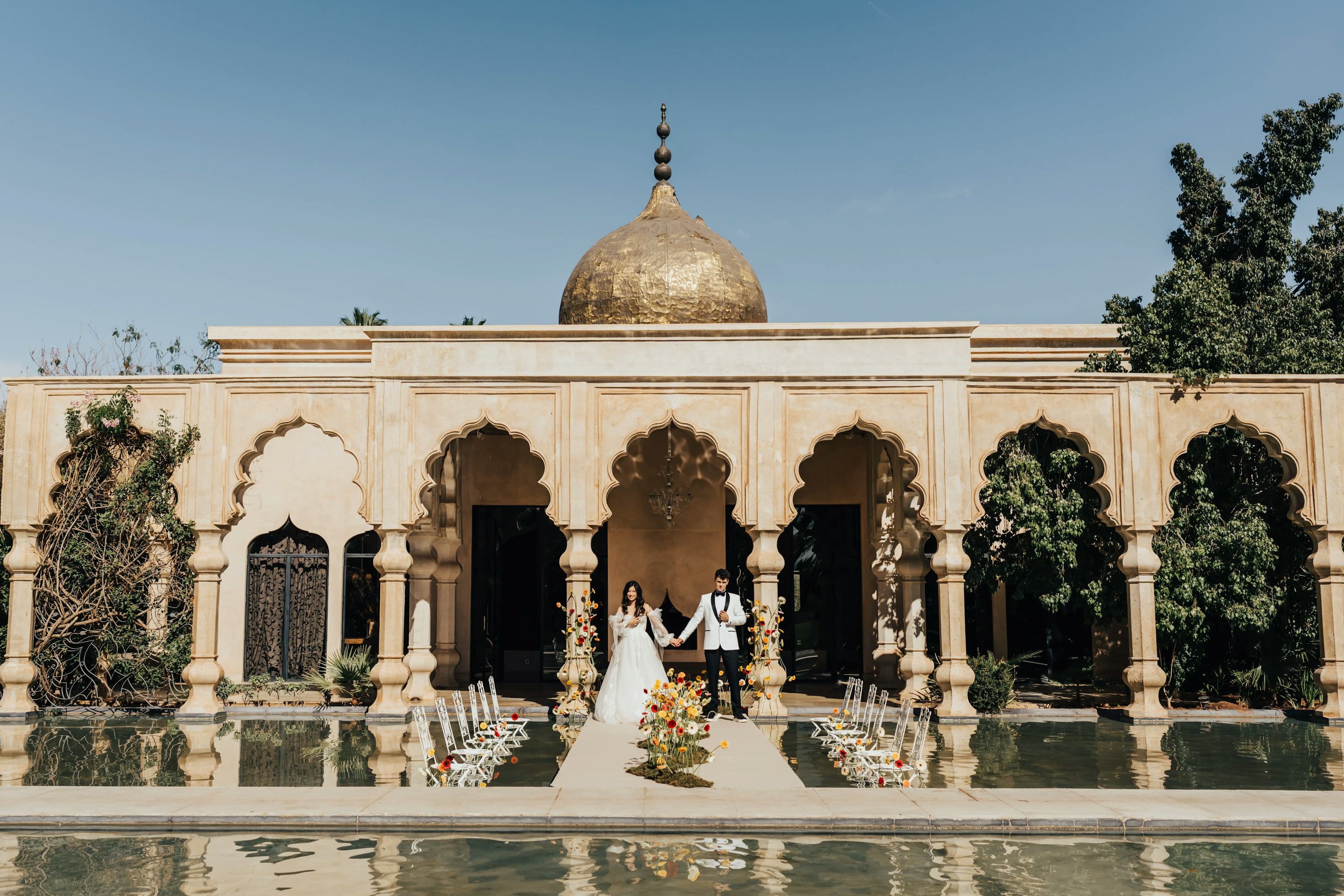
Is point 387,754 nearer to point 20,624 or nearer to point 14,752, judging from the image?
point 14,752

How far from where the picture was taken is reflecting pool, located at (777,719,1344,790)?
31.6 ft

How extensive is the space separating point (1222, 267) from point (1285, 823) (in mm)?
14593

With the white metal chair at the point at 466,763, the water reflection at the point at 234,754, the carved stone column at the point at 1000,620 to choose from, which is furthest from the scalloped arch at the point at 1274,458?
the white metal chair at the point at 466,763

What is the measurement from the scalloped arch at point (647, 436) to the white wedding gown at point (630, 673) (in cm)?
173

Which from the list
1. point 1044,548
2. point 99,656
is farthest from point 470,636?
point 1044,548

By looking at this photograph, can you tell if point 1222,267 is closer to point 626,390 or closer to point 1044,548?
point 1044,548

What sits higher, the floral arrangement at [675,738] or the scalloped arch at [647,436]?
the scalloped arch at [647,436]

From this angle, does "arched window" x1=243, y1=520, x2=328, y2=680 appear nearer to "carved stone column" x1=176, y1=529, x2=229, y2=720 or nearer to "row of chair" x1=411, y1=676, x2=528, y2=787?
"carved stone column" x1=176, y1=529, x2=229, y2=720

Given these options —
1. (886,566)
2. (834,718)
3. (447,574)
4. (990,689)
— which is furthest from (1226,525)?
(447,574)

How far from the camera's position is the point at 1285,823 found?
773cm

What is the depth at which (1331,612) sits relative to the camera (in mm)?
14570

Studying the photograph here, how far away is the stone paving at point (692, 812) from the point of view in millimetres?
7727

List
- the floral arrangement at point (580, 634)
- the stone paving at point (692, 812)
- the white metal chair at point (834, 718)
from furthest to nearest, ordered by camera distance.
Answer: the floral arrangement at point (580, 634)
the white metal chair at point (834, 718)
the stone paving at point (692, 812)

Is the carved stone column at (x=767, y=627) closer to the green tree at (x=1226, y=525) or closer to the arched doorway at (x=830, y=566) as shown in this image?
the arched doorway at (x=830, y=566)
